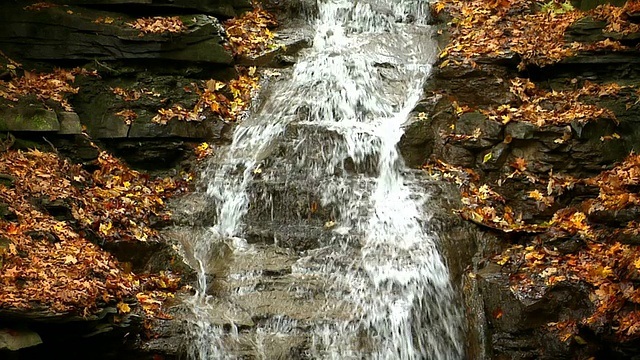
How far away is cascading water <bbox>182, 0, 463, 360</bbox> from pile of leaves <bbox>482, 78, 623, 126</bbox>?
5.71 feet

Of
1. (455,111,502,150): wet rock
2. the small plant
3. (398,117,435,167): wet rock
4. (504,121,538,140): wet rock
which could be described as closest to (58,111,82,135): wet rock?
(398,117,435,167): wet rock

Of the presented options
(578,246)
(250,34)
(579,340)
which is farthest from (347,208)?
(250,34)

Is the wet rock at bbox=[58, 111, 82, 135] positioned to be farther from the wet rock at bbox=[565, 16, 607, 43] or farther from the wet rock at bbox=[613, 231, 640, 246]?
the wet rock at bbox=[565, 16, 607, 43]

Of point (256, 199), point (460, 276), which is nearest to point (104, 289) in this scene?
point (256, 199)

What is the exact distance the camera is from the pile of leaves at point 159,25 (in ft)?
30.3

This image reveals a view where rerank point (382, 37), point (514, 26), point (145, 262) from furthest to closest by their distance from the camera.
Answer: point (382, 37), point (514, 26), point (145, 262)

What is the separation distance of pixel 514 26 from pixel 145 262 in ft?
24.7

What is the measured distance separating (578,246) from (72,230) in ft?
20.6

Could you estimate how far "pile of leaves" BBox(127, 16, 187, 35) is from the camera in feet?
30.3

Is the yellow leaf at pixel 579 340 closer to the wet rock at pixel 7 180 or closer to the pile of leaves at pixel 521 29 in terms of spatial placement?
the pile of leaves at pixel 521 29

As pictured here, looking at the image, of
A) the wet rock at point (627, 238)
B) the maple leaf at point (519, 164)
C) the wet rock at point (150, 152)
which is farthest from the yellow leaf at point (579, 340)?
the wet rock at point (150, 152)

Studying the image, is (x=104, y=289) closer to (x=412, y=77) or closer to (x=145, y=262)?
(x=145, y=262)

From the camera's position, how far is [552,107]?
8.46m

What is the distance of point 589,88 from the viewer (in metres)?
8.39
